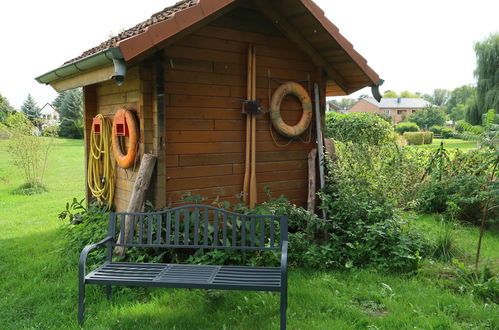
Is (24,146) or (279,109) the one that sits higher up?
(279,109)

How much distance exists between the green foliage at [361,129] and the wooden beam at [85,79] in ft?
33.2

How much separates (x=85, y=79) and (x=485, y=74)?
34.2 meters

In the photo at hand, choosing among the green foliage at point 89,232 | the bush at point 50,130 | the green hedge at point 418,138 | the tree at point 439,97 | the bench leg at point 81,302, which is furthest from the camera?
the tree at point 439,97

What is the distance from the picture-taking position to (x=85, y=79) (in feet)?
17.4

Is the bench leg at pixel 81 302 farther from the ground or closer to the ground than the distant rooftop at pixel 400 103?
closer to the ground

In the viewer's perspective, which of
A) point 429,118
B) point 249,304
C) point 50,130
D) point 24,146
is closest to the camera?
point 249,304

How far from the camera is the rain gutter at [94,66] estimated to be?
13.2ft

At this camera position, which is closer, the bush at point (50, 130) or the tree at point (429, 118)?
the bush at point (50, 130)

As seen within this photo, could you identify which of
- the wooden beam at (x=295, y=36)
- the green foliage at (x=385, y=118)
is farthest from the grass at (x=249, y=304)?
the green foliage at (x=385, y=118)

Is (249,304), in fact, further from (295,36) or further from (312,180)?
(295,36)

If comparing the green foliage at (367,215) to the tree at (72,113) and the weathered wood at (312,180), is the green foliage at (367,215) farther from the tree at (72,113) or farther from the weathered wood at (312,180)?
the tree at (72,113)

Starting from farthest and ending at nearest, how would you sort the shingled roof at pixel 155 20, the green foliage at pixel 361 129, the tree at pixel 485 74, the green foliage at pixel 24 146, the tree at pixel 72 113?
1. the tree at pixel 72 113
2. the tree at pixel 485 74
3. the green foliage at pixel 361 129
4. the green foliage at pixel 24 146
5. the shingled roof at pixel 155 20

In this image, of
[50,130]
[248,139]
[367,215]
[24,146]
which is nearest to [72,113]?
[50,130]

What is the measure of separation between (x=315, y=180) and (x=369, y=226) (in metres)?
1.38
